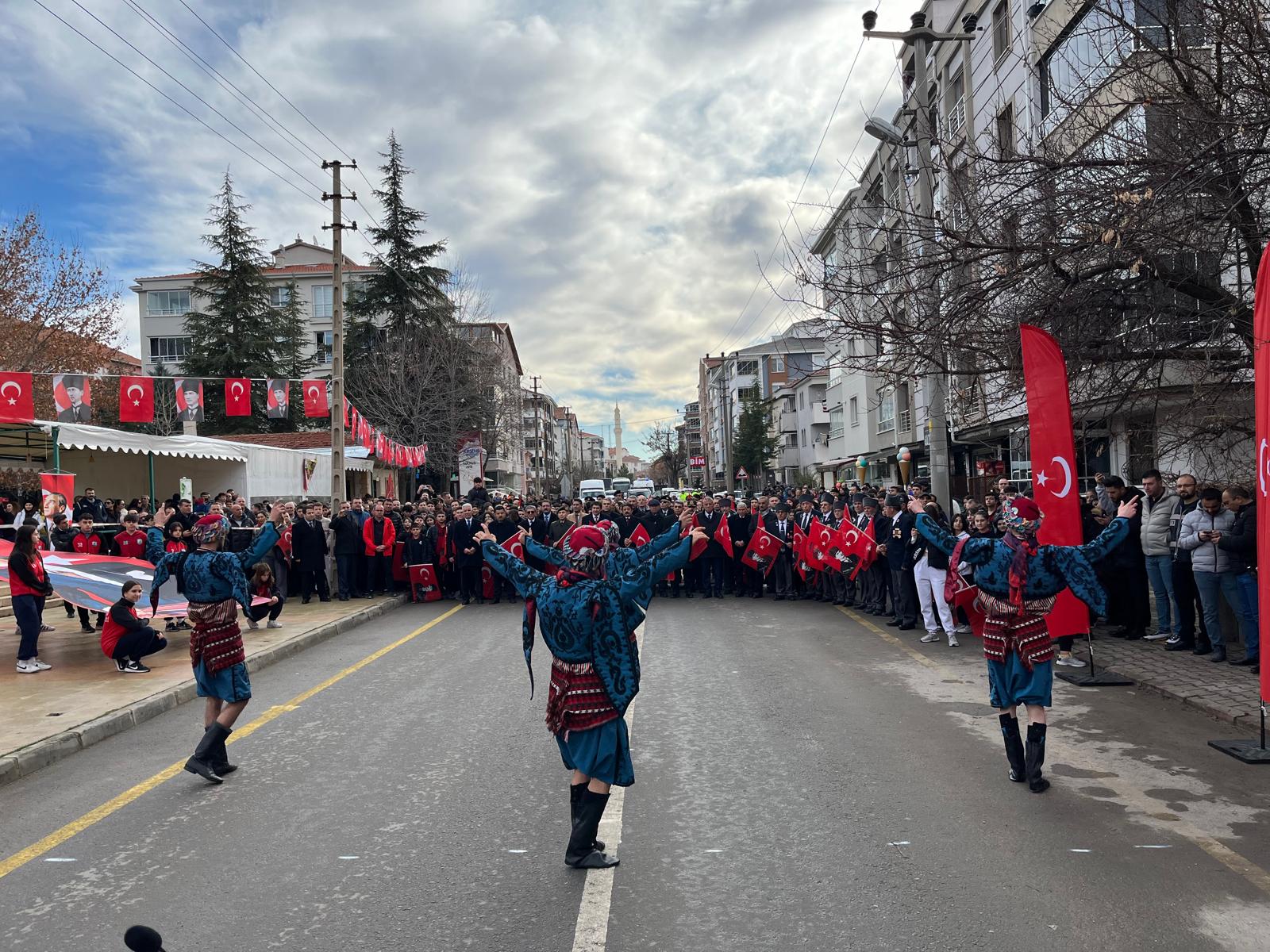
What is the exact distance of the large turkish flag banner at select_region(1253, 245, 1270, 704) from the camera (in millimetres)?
5730

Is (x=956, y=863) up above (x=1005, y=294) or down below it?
below

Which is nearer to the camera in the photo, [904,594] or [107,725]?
[107,725]

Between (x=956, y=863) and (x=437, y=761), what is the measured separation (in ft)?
11.7

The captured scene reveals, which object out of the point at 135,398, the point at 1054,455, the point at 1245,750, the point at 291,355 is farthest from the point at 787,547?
the point at 291,355

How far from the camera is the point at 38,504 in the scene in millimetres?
17812

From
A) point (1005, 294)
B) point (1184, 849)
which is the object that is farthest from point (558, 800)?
point (1005, 294)

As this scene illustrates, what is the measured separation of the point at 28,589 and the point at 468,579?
8100 mm

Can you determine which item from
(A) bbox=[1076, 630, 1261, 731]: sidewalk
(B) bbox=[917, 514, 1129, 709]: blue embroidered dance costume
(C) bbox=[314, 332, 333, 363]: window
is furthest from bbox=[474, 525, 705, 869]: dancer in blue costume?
(C) bbox=[314, 332, 333, 363]: window

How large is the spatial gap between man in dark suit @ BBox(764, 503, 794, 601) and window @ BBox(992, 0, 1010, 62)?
512 inches

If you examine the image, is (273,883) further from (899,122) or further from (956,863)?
(899,122)

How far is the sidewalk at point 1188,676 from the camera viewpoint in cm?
745

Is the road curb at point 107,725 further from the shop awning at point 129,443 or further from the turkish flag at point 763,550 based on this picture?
the turkish flag at point 763,550

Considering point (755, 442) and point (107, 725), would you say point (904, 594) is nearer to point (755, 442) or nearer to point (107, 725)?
point (107, 725)

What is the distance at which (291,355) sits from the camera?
52.7 meters
